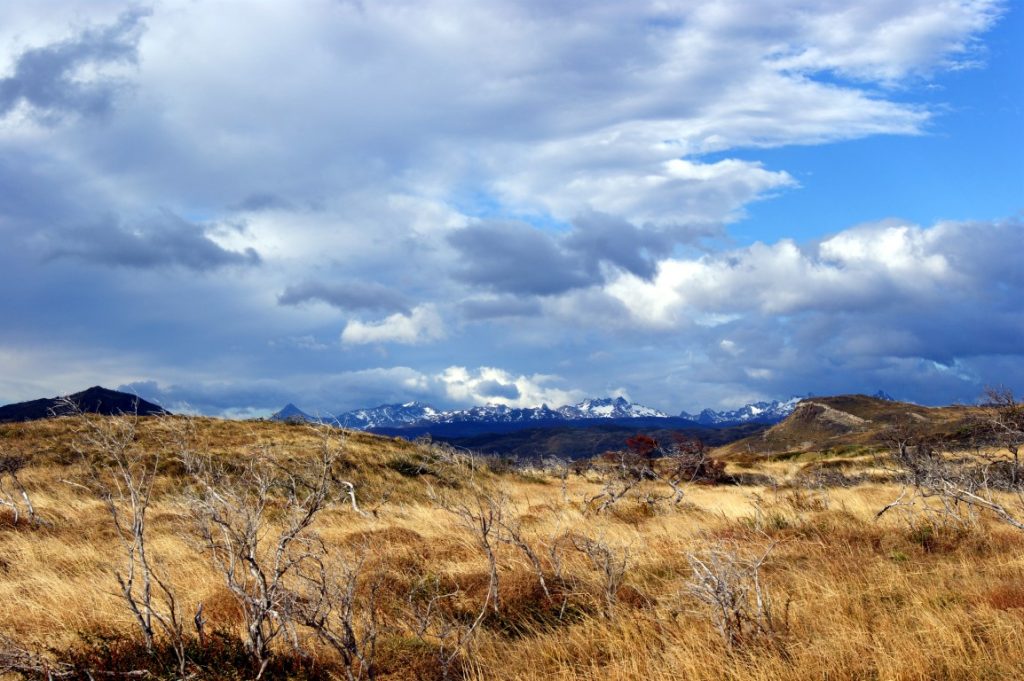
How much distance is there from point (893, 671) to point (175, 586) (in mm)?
7797

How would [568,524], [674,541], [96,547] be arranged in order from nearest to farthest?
[674,541], [96,547], [568,524]

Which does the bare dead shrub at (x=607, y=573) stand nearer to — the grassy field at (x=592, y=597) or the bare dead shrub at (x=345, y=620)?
the grassy field at (x=592, y=597)

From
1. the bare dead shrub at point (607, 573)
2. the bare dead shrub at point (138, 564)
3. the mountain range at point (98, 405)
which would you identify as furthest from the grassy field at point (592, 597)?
the mountain range at point (98, 405)

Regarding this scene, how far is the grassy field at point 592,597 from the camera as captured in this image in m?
5.08

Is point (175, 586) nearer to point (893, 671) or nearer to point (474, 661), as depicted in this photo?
point (474, 661)

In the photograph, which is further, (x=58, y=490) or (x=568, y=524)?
(x=58, y=490)

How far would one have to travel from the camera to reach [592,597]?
7133 millimetres

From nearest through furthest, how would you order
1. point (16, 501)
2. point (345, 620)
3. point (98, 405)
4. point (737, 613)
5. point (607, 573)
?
point (345, 620)
point (737, 613)
point (607, 573)
point (98, 405)
point (16, 501)

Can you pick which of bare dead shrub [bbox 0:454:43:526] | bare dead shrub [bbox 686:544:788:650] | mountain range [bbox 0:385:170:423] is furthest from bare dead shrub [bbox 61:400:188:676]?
bare dead shrub [bbox 686:544:788:650]

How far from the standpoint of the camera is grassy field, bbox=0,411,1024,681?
16.7 feet

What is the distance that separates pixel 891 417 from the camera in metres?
114

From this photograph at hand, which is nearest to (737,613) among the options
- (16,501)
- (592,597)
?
(592,597)

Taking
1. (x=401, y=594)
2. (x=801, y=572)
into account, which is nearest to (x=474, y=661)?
(x=401, y=594)

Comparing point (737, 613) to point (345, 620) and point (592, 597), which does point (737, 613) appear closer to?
point (592, 597)
